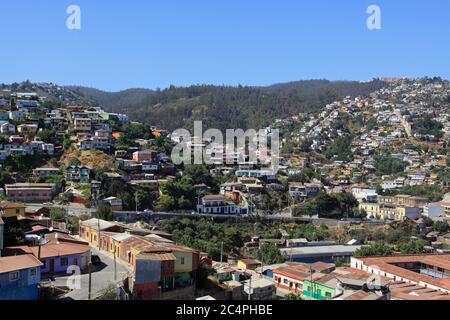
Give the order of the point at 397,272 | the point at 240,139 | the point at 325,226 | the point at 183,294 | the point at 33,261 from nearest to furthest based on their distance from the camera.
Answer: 1. the point at 33,261
2. the point at 183,294
3. the point at 397,272
4. the point at 325,226
5. the point at 240,139

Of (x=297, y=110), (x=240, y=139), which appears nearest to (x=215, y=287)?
(x=240, y=139)

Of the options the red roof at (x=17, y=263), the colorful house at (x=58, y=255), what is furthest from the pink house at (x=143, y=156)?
the red roof at (x=17, y=263)

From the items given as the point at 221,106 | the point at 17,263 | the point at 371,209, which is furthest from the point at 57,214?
the point at 221,106

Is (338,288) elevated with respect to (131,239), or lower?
lower

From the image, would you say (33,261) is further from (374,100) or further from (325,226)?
(374,100)

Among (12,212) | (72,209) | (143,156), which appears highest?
(143,156)

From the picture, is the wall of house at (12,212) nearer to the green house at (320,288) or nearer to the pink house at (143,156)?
the green house at (320,288)
